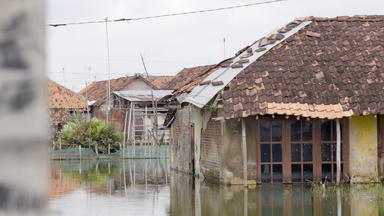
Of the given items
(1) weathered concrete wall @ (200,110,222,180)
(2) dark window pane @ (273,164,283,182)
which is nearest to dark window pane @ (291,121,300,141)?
(2) dark window pane @ (273,164,283,182)

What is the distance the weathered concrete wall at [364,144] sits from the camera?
1903cm

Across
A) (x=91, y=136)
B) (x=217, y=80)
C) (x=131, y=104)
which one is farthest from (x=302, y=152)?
(x=131, y=104)

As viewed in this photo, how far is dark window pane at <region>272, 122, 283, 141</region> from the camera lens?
18641 millimetres

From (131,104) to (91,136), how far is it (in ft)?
29.5

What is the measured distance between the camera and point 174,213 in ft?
44.6

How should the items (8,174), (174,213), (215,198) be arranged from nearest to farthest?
1. (8,174)
2. (174,213)
3. (215,198)

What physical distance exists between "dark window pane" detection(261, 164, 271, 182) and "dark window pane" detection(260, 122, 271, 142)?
793 millimetres

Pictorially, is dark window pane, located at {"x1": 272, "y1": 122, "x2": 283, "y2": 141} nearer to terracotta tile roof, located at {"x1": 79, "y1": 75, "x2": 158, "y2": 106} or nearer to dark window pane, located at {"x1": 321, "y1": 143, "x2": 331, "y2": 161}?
dark window pane, located at {"x1": 321, "y1": 143, "x2": 331, "y2": 161}

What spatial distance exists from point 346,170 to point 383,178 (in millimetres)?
1204

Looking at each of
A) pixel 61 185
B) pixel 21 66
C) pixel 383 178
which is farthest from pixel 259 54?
pixel 21 66

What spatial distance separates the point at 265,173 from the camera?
61.8ft

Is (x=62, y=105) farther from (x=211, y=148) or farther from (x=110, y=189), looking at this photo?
(x=110, y=189)

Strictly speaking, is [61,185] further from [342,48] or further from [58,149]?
[58,149]

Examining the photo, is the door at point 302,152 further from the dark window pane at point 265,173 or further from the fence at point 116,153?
the fence at point 116,153
